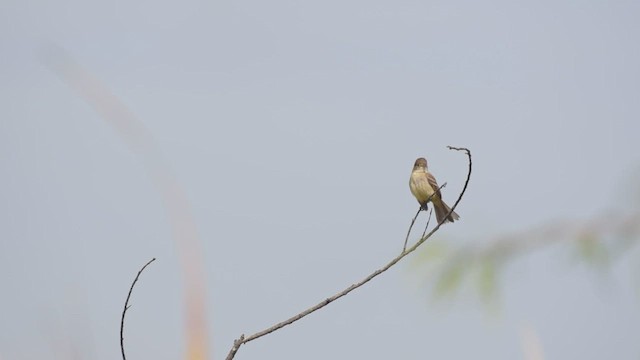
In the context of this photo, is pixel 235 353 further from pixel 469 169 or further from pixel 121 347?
pixel 469 169

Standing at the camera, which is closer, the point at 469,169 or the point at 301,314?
the point at 301,314

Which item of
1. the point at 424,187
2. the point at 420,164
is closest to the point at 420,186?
the point at 424,187

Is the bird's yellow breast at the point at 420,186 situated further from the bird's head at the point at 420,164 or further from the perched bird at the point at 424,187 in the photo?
the bird's head at the point at 420,164

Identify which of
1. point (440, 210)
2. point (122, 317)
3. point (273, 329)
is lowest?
point (273, 329)

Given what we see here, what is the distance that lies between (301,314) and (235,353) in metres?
0.19

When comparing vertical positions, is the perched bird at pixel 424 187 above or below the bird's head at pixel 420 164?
below

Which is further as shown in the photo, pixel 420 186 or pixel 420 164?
pixel 420 164

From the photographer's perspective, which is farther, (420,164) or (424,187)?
(420,164)

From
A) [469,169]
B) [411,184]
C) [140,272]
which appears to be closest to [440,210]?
[411,184]

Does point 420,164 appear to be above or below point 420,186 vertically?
above

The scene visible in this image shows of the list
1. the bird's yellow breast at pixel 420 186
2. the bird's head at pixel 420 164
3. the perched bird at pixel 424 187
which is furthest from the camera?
the bird's head at pixel 420 164

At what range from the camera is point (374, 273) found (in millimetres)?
2266

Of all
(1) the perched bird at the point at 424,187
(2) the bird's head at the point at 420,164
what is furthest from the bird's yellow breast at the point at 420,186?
(2) the bird's head at the point at 420,164

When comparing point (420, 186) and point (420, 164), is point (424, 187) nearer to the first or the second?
point (420, 186)
